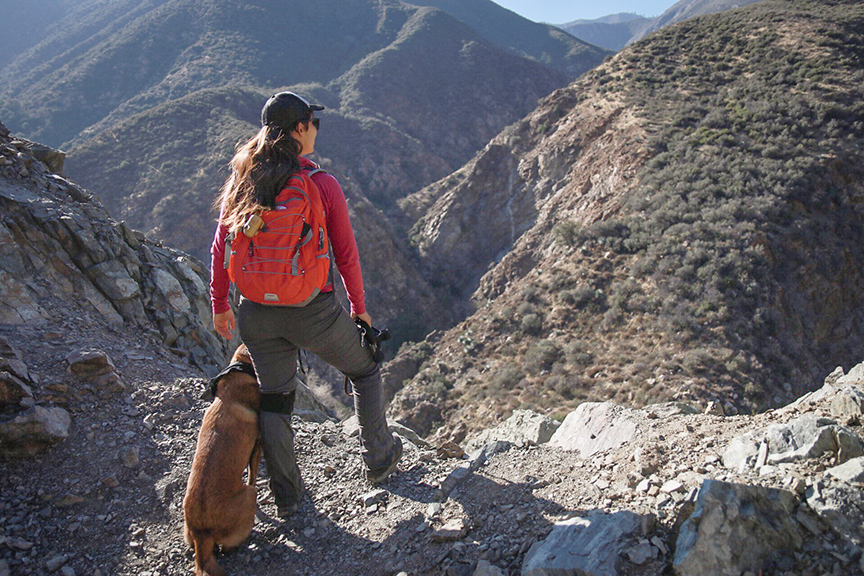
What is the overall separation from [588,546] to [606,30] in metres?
137

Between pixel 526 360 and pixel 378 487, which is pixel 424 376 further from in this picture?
pixel 378 487

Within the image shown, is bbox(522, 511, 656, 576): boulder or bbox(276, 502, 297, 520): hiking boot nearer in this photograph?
bbox(522, 511, 656, 576): boulder

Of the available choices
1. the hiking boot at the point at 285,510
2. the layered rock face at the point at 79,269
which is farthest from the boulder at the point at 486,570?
the layered rock face at the point at 79,269

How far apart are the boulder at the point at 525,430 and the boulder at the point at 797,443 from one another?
246 cm

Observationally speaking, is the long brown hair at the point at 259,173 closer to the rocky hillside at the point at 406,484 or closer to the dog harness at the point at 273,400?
the dog harness at the point at 273,400

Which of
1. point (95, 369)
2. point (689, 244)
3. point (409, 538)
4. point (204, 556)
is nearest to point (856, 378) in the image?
point (409, 538)

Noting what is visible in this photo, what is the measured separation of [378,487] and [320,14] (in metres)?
60.9

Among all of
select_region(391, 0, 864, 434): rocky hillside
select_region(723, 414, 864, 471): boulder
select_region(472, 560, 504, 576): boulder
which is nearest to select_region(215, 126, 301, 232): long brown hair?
select_region(472, 560, 504, 576): boulder

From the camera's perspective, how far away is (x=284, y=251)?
83.1 inches

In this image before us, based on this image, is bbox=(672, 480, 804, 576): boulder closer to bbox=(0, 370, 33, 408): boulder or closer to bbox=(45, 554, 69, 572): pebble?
bbox=(45, 554, 69, 572): pebble

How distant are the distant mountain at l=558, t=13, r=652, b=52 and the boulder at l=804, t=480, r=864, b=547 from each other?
12297cm

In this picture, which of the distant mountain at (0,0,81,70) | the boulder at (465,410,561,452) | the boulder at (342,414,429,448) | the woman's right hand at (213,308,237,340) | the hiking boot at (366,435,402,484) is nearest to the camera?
the woman's right hand at (213,308,237,340)

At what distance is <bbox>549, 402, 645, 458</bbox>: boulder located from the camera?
3.40 m

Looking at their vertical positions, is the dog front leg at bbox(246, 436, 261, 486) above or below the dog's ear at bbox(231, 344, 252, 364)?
below
